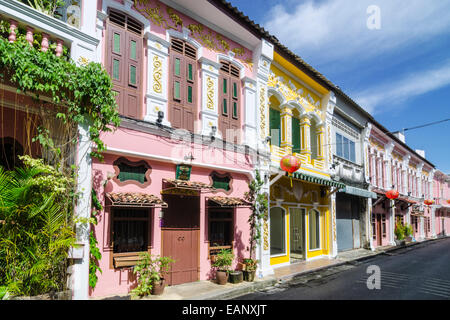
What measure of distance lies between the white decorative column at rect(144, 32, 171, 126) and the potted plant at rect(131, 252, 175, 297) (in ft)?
11.2

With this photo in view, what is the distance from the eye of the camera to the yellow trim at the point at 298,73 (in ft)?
40.5

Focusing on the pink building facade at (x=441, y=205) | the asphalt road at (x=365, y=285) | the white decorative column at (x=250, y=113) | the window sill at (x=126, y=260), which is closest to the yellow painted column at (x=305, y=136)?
the white decorative column at (x=250, y=113)

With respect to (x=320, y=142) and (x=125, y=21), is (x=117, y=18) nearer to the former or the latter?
(x=125, y=21)

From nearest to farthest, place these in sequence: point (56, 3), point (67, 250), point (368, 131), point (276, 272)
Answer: point (67, 250), point (56, 3), point (276, 272), point (368, 131)

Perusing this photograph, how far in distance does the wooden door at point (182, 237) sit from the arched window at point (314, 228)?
301 inches

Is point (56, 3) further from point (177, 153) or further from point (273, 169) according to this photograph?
point (273, 169)

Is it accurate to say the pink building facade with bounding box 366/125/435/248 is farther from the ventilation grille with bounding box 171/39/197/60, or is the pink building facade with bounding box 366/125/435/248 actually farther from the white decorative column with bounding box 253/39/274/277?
the ventilation grille with bounding box 171/39/197/60

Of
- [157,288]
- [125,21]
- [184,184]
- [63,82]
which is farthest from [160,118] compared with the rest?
[157,288]

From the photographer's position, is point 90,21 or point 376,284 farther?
point 376,284

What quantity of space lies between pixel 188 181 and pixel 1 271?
452cm

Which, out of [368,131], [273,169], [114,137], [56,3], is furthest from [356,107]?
[56,3]

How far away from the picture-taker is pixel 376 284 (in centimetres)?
976

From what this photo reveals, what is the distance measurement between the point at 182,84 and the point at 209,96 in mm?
997

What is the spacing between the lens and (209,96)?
988cm
